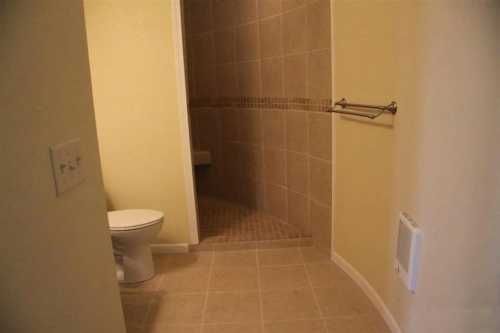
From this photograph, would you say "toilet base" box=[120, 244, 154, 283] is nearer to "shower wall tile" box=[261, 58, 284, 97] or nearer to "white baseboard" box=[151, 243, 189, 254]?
"white baseboard" box=[151, 243, 189, 254]

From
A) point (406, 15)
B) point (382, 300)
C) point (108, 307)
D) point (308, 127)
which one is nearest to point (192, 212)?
point (308, 127)

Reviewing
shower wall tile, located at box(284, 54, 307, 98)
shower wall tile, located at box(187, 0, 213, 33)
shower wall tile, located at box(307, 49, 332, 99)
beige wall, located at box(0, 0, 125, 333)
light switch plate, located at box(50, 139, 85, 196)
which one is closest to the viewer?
beige wall, located at box(0, 0, 125, 333)

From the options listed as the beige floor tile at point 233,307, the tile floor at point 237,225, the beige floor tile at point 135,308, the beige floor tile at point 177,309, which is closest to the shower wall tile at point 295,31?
the tile floor at point 237,225

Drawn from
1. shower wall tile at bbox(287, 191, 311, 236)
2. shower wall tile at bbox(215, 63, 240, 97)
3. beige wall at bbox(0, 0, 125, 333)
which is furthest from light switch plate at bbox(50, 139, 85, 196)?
shower wall tile at bbox(215, 63, 240, 97)

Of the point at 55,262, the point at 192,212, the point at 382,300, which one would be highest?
the point at 55,262

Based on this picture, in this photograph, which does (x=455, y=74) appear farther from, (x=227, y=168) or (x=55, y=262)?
(x=227, y=168)

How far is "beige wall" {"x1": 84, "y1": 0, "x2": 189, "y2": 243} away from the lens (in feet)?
7.74

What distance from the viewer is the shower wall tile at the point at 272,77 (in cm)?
285

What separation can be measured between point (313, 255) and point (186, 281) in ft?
3.04

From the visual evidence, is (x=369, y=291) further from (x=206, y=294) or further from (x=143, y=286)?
(x=143, y=286)

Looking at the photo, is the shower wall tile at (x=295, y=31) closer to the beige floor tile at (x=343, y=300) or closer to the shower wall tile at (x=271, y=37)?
the shower wall tile at (x=271, y=37)

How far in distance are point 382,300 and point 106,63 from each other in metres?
2.26

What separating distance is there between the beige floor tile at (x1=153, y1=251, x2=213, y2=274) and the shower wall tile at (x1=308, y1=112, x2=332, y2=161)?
111cm

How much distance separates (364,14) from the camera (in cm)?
180
